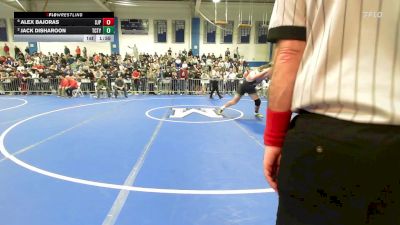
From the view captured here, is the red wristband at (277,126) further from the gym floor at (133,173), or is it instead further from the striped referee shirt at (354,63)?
the gym floor at (133,173)

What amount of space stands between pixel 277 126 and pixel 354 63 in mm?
368

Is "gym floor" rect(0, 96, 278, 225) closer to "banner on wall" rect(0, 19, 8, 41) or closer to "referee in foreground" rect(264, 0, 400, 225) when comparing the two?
"referee in foreground" rect(264, 0, 400, 225)

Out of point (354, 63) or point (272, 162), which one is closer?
point (354, 63)

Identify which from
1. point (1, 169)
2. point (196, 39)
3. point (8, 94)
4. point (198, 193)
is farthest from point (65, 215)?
point (196, 39)

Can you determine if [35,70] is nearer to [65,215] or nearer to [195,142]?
[195,142]

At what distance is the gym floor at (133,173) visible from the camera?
11.3 feet

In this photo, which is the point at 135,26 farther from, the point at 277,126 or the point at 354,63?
the point at 354,63

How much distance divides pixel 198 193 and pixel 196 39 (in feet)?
78.6

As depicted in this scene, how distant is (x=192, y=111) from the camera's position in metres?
10.7

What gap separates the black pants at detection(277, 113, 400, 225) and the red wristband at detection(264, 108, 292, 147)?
0.36 ft
